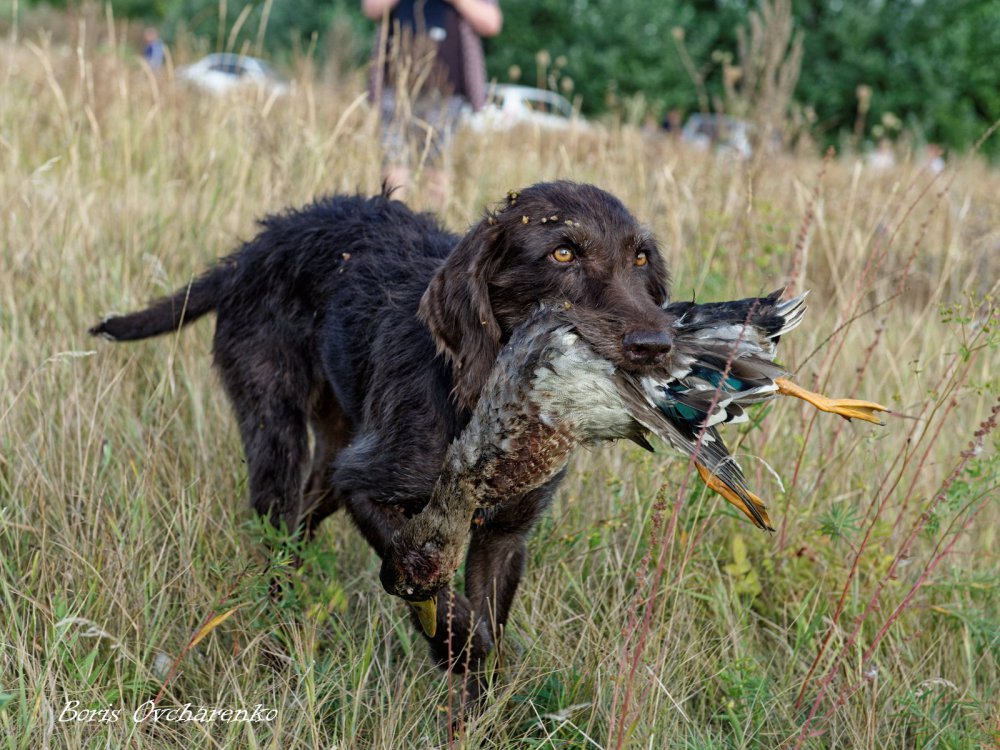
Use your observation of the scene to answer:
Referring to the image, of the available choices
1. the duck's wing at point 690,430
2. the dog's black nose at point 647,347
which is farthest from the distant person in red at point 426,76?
the duck's wing at point 690,430

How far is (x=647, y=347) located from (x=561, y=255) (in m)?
0.62

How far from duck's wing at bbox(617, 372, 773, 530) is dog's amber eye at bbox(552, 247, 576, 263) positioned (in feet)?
2.65

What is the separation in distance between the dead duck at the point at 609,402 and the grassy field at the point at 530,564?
0.15 m

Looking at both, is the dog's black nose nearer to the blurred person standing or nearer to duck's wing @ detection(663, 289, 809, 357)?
duck's wing @ detection(663, 289, 809, 357)

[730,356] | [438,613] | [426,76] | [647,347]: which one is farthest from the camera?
[426,76]

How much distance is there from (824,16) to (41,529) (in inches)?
786

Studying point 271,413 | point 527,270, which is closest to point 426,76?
point 271,413

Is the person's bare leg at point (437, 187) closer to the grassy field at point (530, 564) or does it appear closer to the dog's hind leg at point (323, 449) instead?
the grassy field at point (530, 564)

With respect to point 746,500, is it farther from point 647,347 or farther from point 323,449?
point 323,449

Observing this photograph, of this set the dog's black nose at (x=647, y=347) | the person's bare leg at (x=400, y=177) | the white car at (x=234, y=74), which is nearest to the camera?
the dog's black nose at (x=647, y=347)

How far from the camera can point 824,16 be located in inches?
771

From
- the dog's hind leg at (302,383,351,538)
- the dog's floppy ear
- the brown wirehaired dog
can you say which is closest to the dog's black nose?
the brown wirehaired dog

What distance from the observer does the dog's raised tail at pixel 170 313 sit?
10.4ft

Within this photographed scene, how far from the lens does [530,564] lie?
117 inches
